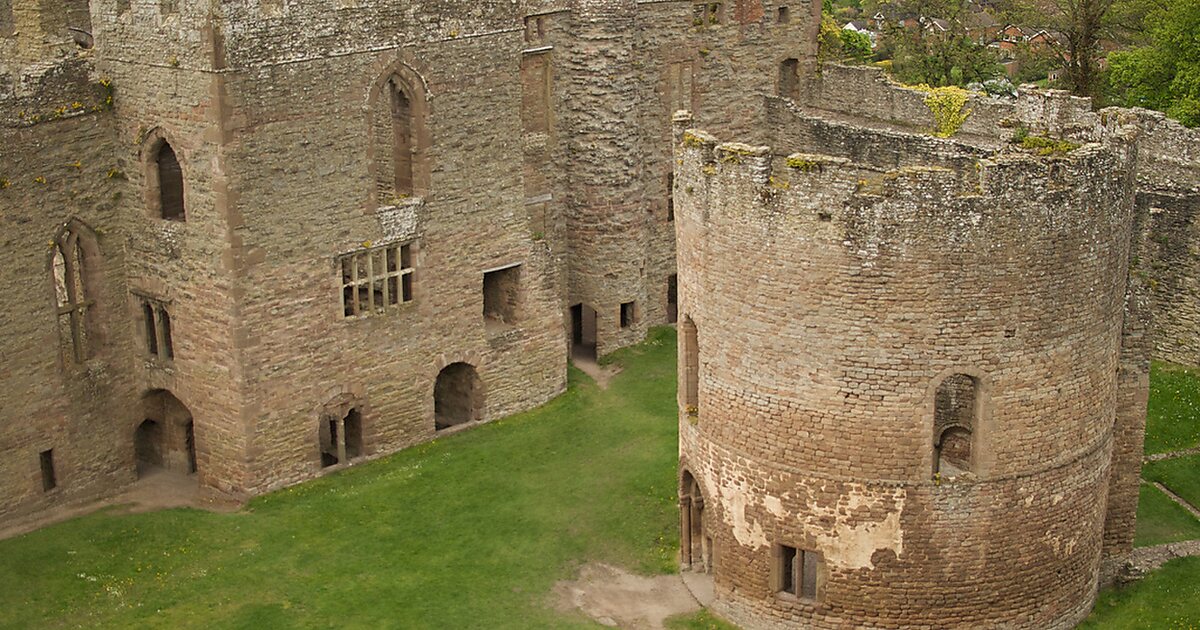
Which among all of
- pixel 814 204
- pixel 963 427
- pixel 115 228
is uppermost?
pixel 814 204

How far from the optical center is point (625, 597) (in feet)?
91.5

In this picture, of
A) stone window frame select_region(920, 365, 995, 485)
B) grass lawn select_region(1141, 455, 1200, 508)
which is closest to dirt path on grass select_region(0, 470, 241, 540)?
stone window frame select_region(920, 365, 995, 485)

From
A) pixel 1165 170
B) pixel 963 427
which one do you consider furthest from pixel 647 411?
pixel 1165 170

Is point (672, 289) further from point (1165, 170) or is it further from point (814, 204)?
point (814, 204)

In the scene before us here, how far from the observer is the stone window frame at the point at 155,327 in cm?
3191

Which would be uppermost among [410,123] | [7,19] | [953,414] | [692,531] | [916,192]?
[7,19]

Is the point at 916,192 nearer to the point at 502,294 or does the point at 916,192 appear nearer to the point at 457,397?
the point at 502,294

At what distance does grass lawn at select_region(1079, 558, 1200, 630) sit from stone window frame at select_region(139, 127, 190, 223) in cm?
1619

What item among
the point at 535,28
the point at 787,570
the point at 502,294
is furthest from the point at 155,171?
the point at 787,570

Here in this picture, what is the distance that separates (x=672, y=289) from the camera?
135 feet

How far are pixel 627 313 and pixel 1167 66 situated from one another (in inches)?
797

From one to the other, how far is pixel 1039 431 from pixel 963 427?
152 inches

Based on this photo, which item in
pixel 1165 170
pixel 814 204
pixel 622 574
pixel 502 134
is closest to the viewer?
pixel 814 204

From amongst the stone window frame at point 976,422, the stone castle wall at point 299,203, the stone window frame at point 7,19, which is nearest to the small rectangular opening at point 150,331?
the stone castle wall at point 299,203
